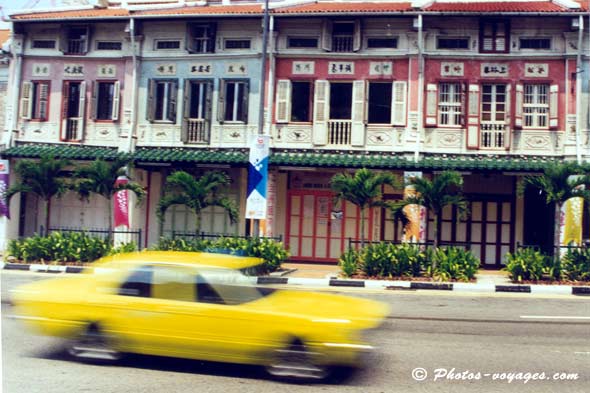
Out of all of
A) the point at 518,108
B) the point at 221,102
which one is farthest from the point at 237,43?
the point at 518,108

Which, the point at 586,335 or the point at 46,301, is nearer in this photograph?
the point at 46,301

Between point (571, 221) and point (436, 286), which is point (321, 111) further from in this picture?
point (571, 221)

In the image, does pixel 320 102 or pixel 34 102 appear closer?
pixel 320 102

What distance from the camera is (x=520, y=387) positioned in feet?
19.2

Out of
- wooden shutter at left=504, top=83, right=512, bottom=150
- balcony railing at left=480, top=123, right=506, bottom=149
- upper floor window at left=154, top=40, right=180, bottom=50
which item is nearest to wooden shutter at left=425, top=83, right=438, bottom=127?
balcony railing at left=480, top=123, right=506, bottom=149

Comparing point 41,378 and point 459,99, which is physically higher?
point 459,99

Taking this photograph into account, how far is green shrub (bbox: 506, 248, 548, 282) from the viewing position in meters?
14.3

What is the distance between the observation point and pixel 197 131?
759 inches

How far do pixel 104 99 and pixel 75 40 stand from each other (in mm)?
2293

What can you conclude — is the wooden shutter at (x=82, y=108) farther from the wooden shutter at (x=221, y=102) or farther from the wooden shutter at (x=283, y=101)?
the wooden shutter at (x=283, y=101)

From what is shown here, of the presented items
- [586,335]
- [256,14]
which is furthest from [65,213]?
[586,335]

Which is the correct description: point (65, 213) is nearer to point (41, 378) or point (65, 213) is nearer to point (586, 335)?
point (41, 378)

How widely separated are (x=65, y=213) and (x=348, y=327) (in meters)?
16.9

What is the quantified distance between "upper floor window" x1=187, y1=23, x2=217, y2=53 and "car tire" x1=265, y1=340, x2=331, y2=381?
15.0m
